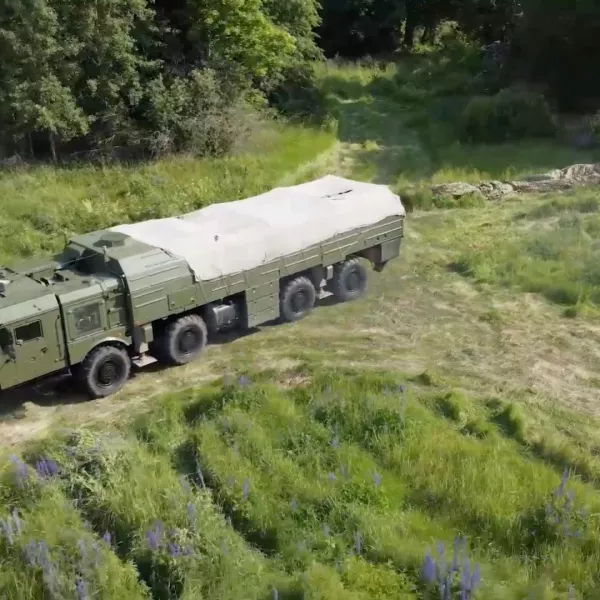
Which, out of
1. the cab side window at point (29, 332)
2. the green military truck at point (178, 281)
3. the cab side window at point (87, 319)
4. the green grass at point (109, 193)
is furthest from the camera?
the green grass at point (109, 193)

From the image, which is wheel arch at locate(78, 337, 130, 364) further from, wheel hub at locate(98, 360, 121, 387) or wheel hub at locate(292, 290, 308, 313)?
wheel hub at locate(292, 290, 308, 313)

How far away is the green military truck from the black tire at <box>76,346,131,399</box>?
0.02 meters

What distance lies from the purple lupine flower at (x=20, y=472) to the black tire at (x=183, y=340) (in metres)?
3.78

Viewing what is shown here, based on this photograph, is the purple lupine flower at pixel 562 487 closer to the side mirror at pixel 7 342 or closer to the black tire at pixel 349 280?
the black tire at pixel 349 280

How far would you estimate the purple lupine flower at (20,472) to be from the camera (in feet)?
34.8

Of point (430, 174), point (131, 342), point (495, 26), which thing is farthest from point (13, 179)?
point (495, 26)

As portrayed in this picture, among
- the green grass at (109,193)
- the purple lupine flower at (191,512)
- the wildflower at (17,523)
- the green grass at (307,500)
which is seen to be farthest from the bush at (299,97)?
the wildflower at (17,523)

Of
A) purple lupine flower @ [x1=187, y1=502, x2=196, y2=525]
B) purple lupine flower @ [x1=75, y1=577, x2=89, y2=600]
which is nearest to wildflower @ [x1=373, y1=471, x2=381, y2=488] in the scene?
purple lupine flower @ [x1=187, y1=502, x2=196, y2=525]

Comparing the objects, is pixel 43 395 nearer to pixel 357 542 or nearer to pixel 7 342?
pixel 7 342

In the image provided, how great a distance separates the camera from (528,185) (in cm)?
2495

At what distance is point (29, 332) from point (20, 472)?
248 centimetres

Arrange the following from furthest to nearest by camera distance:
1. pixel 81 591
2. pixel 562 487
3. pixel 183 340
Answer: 1. pixel 183 340
2. pixel 562 487
3. pixel 81 591

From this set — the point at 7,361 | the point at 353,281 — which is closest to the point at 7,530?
the point at 7,361

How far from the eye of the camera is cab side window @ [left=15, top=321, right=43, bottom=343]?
1228cm
